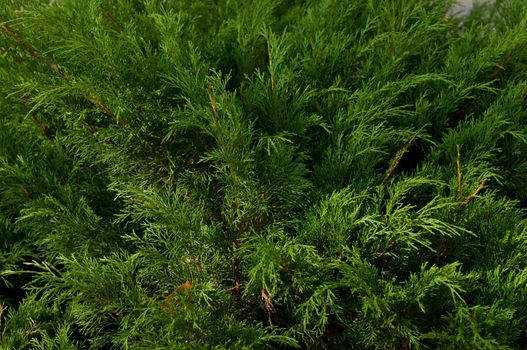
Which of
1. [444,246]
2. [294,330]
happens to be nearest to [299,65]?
[444,246]

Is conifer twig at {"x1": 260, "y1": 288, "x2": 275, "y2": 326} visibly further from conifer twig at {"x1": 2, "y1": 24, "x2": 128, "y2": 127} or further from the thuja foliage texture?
conifer twig at {"x1": 2, "y1": 24, "x2": 128, "y2": 127}

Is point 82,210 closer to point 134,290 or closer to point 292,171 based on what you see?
point 134,290

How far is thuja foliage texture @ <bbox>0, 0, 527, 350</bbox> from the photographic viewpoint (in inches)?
72.6

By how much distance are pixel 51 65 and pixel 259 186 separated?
41.0 inches

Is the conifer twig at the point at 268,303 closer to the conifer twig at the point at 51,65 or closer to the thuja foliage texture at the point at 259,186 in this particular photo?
the thuja foliage texture at the point at 259,186

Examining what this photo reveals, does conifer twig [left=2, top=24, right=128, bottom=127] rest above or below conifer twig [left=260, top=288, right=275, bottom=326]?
above

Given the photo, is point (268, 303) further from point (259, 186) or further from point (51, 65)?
point (51, 65)

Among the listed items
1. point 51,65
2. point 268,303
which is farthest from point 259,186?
point 51,65

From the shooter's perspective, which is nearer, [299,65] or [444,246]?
[444,246]

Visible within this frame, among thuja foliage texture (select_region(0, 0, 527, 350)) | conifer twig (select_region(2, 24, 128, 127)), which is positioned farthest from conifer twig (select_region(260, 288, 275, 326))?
conifer twig (select_region(2, 24, 128, 127))

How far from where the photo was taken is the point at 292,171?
6.48 ft

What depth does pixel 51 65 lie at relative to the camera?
2352mm

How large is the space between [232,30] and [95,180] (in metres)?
0.87

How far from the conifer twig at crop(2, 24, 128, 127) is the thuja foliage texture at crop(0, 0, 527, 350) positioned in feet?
0.05
